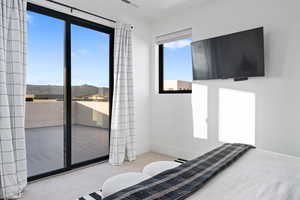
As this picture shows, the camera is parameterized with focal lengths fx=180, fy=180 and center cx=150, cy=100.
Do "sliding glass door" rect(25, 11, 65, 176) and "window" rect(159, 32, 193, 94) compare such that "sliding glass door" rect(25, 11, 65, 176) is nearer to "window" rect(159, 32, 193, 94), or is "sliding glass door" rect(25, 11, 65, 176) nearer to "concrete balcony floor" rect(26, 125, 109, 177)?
"concrete balcony floor" rect(26, 125, 109, 177)

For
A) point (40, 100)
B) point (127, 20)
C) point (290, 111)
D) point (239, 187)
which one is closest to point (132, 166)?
point (40, 100)

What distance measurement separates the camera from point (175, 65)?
3.41 m

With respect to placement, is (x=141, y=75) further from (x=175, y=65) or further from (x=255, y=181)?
(x=255, y=181)

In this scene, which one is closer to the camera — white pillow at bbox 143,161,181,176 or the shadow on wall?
white pillow at bbox 143,161,181,176

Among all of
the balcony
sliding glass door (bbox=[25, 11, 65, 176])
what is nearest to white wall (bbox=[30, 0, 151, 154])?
the balcony

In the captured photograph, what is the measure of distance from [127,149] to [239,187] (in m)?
2.28

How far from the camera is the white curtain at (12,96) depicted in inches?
73.2

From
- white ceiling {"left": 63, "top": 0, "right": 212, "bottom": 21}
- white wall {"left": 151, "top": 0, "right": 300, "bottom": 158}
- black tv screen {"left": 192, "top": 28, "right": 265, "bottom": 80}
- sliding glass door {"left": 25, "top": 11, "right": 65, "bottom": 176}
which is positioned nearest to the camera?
white wall {"left": 151, "top": 0, "right": 300, "bottom": 158}

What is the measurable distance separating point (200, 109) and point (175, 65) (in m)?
1.01

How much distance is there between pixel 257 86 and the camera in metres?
2.34

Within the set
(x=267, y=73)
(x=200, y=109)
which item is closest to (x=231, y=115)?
(x=200, y=109)

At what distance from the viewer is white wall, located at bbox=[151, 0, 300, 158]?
2090mm

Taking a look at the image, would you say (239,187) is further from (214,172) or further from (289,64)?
(289,64)

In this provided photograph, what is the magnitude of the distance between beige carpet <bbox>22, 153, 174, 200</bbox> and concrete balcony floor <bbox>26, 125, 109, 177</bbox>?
0.20m
